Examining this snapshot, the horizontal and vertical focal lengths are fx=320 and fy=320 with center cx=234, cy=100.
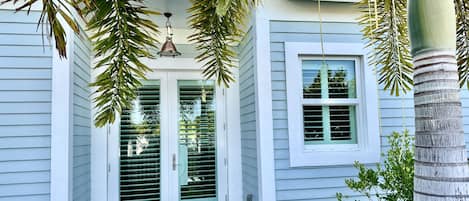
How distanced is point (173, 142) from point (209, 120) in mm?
607

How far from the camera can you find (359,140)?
386cm

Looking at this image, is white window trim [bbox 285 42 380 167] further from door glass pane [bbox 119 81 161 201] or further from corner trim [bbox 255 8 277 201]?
door glass pane [bbox 119 81 161 201]

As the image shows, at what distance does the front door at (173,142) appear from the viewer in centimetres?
442

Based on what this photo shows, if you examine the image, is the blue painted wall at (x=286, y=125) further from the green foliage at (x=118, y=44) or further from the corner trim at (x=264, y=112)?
the green foliage at (x=118, y=44)

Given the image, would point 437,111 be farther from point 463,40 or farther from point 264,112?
point 264,112

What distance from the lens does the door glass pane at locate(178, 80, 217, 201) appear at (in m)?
4.56

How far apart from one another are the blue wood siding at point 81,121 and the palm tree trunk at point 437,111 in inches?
127

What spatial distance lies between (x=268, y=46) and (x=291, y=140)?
3.62 feet

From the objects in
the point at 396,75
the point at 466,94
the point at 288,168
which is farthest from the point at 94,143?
the point at 466,94

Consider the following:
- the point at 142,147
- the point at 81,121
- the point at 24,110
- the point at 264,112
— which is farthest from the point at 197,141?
the point at 24,110

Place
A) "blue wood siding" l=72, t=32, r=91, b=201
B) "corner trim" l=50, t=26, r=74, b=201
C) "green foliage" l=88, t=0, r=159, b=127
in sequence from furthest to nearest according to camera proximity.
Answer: "blue wood siding" l=72, t=32, r=91, b=201 < "corner trim" l=50, t=26, r=74, b=201 < "green foliage" l=88, t=0, r=159, b=127

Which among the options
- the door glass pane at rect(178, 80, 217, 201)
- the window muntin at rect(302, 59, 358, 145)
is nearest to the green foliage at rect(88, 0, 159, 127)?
the window muntin at rect(302, 59, 358, 145)

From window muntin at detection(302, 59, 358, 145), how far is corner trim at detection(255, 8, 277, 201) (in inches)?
18.9

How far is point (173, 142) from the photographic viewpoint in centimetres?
453
